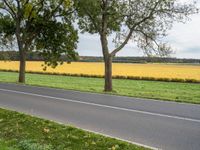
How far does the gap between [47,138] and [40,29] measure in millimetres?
28729

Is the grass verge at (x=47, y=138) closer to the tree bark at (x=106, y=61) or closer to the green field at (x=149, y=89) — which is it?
the green field at (x=149, y=89)

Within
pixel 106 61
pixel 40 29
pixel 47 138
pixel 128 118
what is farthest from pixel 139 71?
pixel 47 138

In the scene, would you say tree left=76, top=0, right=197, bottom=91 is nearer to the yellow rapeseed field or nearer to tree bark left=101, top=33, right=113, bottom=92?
tree bark left=101, top=33, right=113, bottom=92

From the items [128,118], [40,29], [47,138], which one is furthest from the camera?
[40,29]

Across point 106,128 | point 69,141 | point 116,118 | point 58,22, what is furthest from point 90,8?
point 69,141

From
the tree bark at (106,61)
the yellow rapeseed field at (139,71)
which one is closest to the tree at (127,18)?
the tree bark at (106,61)

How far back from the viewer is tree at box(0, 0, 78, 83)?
36625 millimetres

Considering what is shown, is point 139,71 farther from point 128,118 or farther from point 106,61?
point 128,118

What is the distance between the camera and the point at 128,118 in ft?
42.2

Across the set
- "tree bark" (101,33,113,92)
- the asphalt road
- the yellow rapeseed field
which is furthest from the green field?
the yellow rapeseed field

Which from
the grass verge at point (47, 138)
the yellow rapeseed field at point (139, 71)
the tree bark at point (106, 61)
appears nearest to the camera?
the grass verge at point (47, 138)

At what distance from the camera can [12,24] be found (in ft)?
127

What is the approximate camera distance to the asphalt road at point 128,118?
9742 millimetres

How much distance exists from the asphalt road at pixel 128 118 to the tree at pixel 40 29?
61.2 ft
